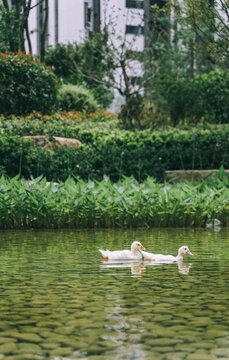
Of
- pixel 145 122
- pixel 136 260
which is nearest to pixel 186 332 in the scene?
pixel 136 260

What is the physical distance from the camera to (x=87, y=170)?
13750 mm

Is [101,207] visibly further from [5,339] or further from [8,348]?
[8,348]

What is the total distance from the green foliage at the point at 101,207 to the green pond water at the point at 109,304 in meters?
1.73

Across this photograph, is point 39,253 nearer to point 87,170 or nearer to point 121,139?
point 87,170

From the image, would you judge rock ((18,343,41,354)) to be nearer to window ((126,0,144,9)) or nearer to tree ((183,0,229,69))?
tree ((183,0,229,69))

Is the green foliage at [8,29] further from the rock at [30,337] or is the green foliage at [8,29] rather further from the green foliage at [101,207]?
the rock at [30,337]

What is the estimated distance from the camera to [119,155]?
46.8 ft

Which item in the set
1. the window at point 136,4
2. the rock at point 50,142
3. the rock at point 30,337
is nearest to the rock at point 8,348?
the rock at point 30,337

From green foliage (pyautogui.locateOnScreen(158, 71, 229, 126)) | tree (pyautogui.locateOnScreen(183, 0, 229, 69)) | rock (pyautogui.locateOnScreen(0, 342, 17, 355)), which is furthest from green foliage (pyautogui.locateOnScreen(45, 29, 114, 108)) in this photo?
rock (pyautogui.locateOnScreen(0, 342, 17, 355))

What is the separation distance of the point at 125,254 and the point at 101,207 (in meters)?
2.93

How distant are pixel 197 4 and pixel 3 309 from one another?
38.1ft

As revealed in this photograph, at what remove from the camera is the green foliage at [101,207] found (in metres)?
9.35

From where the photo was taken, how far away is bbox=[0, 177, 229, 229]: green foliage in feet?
30.7

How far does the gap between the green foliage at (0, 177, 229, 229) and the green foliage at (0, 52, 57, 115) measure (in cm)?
807
